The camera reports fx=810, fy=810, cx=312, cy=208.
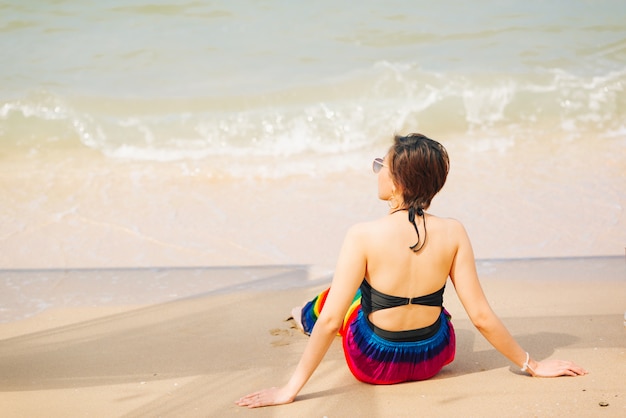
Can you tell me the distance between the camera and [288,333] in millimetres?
3947

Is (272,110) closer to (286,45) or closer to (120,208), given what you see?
Result: (286,45)

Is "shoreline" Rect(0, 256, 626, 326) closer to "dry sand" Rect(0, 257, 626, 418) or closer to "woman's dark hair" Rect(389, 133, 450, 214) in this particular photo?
"dry sand" Rect(0, 257, 626, 418)

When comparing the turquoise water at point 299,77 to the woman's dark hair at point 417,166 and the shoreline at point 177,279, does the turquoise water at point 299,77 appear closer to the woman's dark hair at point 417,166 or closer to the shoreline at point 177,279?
the shoreline at point 177,279

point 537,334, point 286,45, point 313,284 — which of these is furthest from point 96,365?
point 286,45

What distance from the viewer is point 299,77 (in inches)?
410

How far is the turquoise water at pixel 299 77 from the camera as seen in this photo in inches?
367

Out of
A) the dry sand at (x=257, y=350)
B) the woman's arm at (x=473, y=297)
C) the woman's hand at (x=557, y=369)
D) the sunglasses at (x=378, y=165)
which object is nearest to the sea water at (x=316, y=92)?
the dry sand at (x=257, y=350)

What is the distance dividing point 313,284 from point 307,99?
17.8ft

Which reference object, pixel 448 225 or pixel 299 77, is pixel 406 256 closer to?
pixel 448 225

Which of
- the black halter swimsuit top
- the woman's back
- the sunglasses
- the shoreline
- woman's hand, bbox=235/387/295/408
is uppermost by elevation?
the sunglasses

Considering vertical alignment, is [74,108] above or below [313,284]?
above

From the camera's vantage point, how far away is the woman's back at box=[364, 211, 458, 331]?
117 inches

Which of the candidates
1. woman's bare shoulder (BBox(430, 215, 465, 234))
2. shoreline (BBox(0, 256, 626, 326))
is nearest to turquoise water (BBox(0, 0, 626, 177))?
shoreline (BBox(0, 256, 626, 326))

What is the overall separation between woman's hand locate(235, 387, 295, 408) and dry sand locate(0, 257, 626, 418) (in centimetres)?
3
